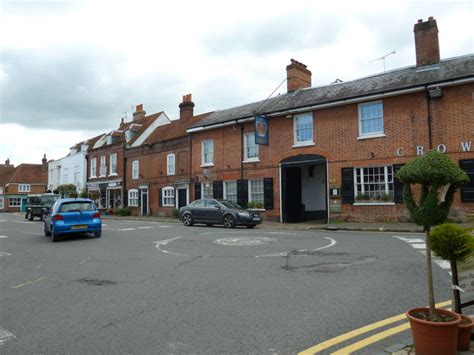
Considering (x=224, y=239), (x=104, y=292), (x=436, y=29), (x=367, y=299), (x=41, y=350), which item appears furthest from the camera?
(x=436, y=29)

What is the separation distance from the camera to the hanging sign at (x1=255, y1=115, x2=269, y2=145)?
72.5ft

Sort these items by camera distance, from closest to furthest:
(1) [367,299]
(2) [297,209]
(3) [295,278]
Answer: (1) [367,299] → (3) [295,278] → (2) [297,209]

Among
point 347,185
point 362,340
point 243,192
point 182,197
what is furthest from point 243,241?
point 182,197

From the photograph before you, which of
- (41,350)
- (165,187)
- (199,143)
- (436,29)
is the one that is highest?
(436,29)

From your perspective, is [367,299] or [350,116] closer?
[367,299]

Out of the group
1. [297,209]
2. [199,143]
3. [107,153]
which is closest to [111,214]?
[107,153]

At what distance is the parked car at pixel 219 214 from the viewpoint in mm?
18688

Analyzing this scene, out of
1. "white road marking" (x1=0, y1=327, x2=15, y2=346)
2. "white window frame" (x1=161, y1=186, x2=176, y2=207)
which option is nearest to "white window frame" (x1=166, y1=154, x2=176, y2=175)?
"white window frame" (x1=161, y1=186, x2=176, y2=207)

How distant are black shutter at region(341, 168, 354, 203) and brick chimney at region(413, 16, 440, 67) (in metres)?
6.55

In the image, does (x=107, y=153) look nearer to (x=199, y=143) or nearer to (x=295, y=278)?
(x=199, y=143)

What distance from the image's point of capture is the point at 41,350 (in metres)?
4.26

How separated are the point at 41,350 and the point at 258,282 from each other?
376cm

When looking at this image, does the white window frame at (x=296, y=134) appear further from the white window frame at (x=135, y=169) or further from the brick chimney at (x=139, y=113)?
the brick chimney at (x=139, y=113)

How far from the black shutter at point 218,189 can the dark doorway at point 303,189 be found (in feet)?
15.5
